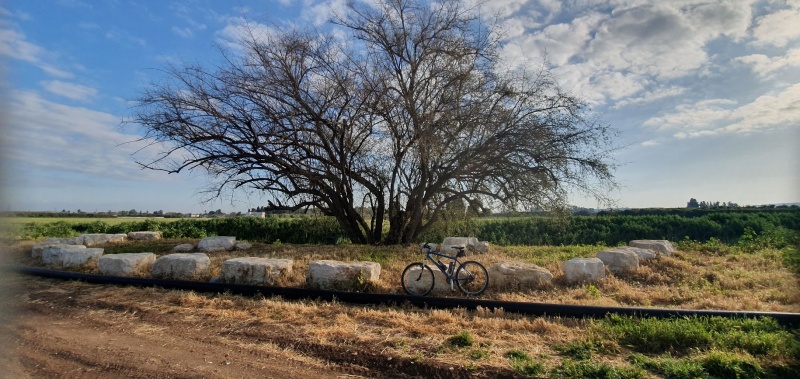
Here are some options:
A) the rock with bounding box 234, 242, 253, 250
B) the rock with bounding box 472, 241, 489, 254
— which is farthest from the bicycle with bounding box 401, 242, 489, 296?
the rock with bounding box 234, 242, 253, 250

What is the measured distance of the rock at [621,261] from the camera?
8031 millimetres

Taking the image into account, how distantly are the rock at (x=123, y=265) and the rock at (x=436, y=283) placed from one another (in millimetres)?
5864

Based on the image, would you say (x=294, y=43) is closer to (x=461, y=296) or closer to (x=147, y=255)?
(x=147, y=255)

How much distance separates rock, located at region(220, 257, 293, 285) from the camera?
7.54 meters

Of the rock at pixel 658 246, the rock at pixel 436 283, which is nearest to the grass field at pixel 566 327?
the rock at pixel 436 283

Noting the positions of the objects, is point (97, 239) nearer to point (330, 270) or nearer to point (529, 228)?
point (330, 270)

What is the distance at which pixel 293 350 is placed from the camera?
4207 mm

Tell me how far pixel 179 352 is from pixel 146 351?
1.09 feet

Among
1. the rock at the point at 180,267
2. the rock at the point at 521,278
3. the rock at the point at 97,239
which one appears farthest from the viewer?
the rock at the point at 97,239

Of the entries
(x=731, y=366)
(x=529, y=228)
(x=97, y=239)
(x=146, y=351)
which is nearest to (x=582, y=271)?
(x=731, y=366)

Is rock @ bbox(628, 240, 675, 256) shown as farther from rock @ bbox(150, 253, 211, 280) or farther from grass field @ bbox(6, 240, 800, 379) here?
rock @ bbox(150, 253, 211, 280)

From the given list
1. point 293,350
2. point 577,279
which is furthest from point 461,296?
point 293,350

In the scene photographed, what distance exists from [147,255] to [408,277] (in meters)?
5.99

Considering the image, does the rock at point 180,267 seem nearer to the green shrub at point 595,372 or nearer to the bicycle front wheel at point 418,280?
the bicycle front wheel at point 418,280
